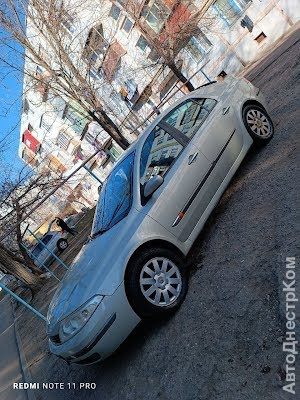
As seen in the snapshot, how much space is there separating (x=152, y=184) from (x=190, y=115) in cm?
168

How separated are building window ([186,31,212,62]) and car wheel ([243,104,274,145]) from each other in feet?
47.5

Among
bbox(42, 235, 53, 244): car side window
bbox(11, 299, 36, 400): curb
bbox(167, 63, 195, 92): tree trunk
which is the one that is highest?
bbox(167, 63, 195, 92): tree trunk

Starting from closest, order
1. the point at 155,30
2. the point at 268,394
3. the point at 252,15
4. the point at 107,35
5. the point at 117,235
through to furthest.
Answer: the point at 268,394, the point at 117,235, the point at 252,15, the point at 155,30, the point at 107,35

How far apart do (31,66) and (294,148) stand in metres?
14.0

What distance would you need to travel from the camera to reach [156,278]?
420 centimetres

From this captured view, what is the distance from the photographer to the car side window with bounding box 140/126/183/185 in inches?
190

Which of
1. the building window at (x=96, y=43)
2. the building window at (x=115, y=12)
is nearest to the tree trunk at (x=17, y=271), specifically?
the building window at (x=96, y=43)

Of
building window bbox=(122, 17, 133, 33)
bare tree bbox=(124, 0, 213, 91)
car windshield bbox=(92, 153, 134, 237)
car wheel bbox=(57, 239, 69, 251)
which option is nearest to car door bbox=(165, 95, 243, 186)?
car windshield bbox=(92, 153, 134, 237)

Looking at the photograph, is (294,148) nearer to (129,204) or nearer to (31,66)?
(129,204)

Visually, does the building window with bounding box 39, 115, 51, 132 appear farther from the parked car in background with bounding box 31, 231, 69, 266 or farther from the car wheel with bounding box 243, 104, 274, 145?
the car wheel with bounding box 243, 104, 274, 145

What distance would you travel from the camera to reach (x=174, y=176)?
4750mm

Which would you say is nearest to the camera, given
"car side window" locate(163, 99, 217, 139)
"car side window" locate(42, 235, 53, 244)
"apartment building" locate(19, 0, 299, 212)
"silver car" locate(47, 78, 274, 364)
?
"silver car" locate(47, 78, 274, 364)

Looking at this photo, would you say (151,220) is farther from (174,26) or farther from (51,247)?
(174,26)

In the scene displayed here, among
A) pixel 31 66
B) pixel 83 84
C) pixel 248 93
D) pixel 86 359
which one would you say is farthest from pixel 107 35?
pixel 86 359
